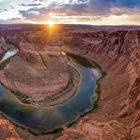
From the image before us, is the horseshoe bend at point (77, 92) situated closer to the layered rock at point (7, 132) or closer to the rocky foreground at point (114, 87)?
the rocky foreground at point (114, 87)

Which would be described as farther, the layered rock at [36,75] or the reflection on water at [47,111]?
the layered rock at [36,75]

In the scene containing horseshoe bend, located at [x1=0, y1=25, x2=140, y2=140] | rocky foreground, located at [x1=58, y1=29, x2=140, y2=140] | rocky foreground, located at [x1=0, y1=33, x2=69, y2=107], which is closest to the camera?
rocky foreground, located at [x1=58, y1=29, x2=140, y2=140]

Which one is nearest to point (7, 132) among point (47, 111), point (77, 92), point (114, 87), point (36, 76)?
point (47, 111)

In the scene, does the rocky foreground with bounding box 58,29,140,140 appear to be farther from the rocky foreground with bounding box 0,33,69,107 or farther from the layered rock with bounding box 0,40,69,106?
the layered rock with bounding box 0,40,69,106

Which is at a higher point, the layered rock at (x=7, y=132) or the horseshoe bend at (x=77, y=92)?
the layered rock at (x=7, y=132)

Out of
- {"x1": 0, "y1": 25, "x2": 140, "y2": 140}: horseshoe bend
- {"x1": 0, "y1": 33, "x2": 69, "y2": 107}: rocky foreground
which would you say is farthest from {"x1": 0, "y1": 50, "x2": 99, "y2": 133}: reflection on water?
{"x1": 0, "y1": 33, "x2": 69, "y2": 107}: rocky foreground

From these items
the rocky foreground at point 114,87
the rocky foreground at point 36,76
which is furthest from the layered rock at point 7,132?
the rocky foreground at point 36,76

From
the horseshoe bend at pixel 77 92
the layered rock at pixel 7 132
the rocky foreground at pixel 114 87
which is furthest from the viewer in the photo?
the horseshoe bend at pixel 77 92

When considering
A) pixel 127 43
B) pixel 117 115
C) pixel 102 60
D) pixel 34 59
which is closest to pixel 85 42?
pixel 102 60
